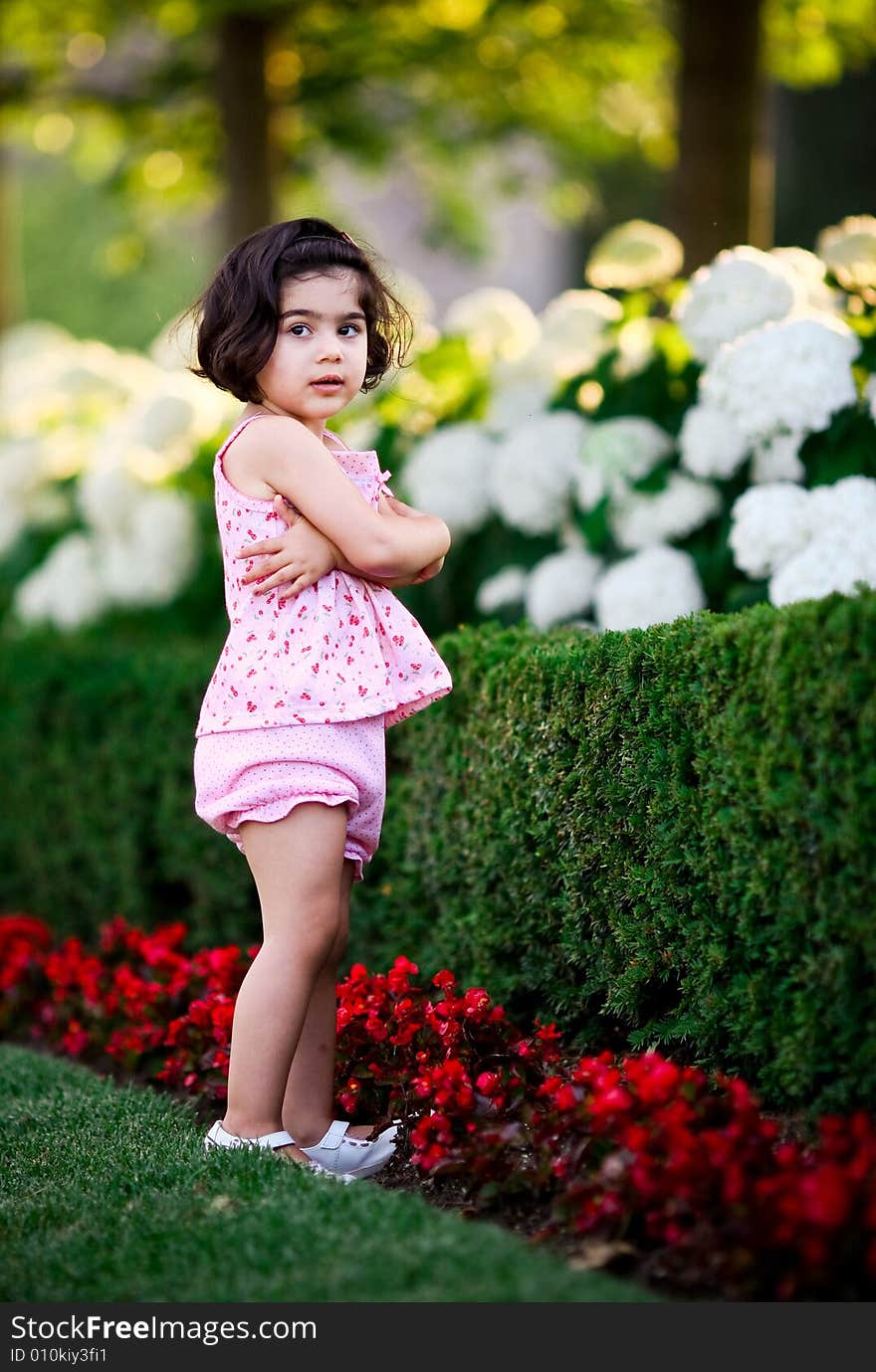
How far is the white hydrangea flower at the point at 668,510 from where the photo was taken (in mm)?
4355

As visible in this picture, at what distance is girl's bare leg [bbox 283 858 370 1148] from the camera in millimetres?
3146

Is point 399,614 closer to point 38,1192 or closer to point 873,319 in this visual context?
point 38,1192

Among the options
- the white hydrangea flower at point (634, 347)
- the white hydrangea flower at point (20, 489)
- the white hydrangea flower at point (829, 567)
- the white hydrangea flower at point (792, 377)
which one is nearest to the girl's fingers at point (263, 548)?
the white hydrangea flower at point (829, 567)

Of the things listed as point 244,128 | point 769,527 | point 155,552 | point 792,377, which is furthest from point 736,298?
point 244,128

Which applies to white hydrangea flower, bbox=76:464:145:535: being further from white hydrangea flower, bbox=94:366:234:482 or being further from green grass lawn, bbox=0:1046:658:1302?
green grass lawn, bbox=0:1046:658:1302

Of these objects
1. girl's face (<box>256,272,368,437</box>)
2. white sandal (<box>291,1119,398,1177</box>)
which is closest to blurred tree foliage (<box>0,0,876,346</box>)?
girl's face (<box>256,272,368,437</box>)

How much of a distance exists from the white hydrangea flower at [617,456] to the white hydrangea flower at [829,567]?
0.87 meters

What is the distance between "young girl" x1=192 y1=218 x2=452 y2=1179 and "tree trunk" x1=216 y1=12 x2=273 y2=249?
16.5ft

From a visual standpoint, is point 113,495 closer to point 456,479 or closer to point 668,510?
point 456,479

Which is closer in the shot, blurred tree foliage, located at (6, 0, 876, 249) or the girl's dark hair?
the girl's dark hair

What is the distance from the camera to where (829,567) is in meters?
3.66

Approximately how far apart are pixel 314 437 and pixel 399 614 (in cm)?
40

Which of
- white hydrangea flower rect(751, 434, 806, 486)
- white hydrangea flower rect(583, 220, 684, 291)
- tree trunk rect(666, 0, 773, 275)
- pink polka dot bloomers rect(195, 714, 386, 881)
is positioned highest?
tree trunk rect(666, 0, 773, 275)

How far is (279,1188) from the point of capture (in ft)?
8.95
